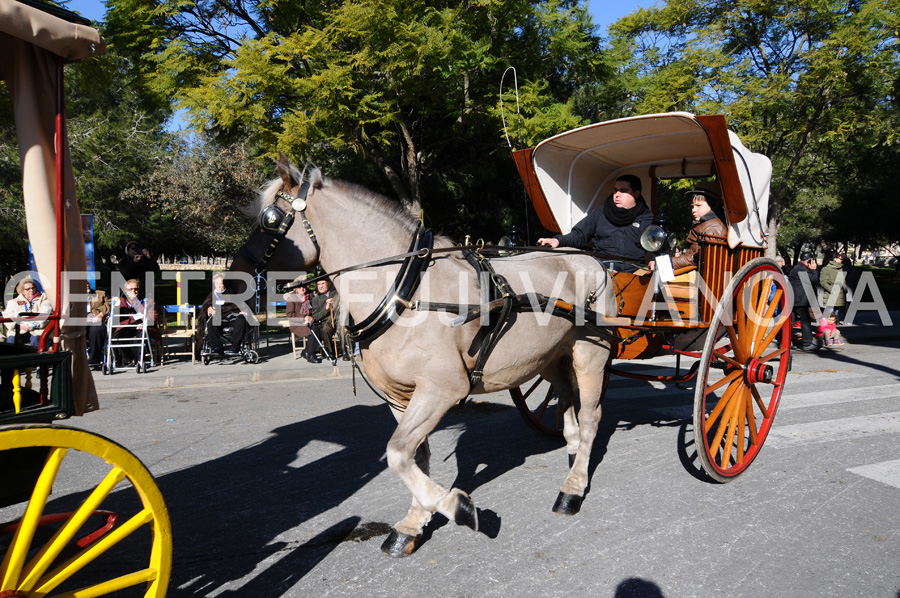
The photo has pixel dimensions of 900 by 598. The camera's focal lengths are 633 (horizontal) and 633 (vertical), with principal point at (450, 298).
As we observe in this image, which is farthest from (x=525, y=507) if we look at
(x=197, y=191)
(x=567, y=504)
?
(x=197, y=191)

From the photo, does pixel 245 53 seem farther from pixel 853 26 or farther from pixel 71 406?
pixel 853 26

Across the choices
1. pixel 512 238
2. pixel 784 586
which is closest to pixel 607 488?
pixel 784 586

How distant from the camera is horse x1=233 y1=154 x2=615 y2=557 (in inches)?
134

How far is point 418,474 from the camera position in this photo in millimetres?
3365

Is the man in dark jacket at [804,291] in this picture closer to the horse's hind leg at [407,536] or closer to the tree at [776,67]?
the tree at [776,67]

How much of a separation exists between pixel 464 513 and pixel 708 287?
2657mm

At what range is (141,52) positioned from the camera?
1256 cm

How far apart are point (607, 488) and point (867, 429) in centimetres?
317

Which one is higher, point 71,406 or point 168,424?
point 71,406

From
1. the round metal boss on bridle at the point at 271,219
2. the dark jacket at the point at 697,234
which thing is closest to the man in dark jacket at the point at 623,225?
the dark jacket at the point at 697,234

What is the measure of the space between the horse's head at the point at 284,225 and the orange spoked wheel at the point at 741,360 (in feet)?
8.86

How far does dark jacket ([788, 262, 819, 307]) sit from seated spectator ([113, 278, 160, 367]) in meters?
11.5

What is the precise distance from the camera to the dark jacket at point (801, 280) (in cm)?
1199

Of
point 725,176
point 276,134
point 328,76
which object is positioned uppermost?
point 328,76
